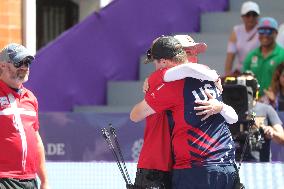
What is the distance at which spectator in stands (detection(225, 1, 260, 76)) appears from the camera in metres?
12.3

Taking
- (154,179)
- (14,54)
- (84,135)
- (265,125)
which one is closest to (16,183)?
(14,54)

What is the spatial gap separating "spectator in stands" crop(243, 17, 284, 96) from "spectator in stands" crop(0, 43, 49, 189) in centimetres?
528

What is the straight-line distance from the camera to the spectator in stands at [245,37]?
12.3 m

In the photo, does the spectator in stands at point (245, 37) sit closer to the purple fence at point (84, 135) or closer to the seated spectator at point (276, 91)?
the seated spectator at point (276, 91)

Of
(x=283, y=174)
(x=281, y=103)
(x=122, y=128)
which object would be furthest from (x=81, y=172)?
(x=281, y=103)

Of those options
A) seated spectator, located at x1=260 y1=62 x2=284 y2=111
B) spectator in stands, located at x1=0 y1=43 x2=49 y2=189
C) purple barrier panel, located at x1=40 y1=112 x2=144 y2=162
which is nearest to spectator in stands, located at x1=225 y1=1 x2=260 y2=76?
seated spectator, located at x1=260 y1=62 x2=284 y2=111

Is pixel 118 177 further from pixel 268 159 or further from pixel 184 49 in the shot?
pixel 184 49

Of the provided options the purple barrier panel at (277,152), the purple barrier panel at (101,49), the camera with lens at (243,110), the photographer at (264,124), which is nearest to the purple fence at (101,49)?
the purple barrier panel at (101,49)

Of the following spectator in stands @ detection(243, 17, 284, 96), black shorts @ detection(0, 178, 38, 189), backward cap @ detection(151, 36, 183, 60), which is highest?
spectator in stands @ detection(243, 17, 284, 96)

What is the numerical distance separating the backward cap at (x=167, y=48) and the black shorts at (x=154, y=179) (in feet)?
2.31

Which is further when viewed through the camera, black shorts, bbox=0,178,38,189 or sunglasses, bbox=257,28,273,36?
sunglasses, bbox=257,28,273,36

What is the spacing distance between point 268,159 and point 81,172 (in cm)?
198

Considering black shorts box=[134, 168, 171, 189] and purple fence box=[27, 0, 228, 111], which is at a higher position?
purple fence box=[27, 0, 228, 111]

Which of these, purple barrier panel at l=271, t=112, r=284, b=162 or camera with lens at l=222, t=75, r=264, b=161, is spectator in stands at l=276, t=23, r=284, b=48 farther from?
camera with lens at l=222, t=75, r=264, b=161
